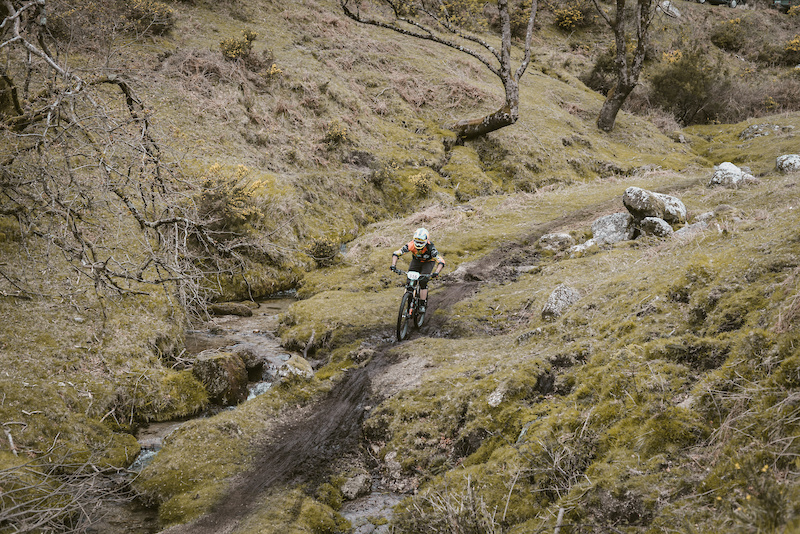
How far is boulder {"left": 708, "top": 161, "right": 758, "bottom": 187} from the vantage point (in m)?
17.4

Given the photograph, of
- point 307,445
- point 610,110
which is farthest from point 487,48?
point 307,445

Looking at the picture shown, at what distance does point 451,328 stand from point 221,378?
6.07m

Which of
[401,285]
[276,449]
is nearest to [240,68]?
[401,285]

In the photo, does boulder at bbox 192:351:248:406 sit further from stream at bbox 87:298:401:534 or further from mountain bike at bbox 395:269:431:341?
mountain bike at bbox 395:269:431:341

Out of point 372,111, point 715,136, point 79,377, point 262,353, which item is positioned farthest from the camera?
point 715,136

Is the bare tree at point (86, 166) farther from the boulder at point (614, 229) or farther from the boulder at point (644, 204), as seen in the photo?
the boulder at point (614, 229)

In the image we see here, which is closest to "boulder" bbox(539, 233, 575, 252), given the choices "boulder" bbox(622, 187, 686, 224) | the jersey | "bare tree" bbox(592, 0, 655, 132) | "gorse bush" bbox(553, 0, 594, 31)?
"boulder" bbox(622, 187, 686, 224)

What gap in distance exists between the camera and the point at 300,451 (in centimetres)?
858

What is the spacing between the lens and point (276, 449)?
8.66 meters

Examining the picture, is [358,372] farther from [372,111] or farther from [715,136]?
[715,136]

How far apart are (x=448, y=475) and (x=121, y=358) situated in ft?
26.8

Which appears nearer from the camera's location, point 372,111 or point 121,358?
point 121,358

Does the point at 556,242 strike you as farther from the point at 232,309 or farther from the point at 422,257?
the point at 232,309

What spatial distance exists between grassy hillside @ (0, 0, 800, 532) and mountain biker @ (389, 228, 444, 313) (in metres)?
Answer: 1.19
